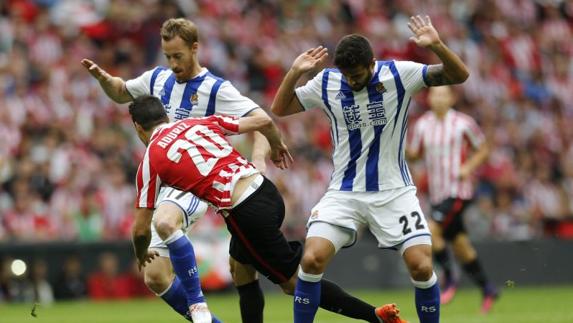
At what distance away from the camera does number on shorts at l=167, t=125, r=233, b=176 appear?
796 cm

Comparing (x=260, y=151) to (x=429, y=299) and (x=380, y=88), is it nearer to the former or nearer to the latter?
(x=380, y=88)

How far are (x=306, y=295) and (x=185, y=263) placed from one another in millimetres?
863

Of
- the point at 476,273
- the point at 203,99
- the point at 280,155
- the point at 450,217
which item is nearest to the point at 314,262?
the point at 280,155

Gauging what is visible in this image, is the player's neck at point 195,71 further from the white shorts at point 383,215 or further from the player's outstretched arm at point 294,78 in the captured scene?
the white shorts at point 383,215

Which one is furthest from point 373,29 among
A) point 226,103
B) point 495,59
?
point 226,103

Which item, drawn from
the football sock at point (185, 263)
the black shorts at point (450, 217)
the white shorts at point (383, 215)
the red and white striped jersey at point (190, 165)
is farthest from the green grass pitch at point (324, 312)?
the red and white striped jersey at point (190, 165)

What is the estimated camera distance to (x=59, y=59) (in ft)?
62.3

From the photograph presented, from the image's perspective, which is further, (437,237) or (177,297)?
(437,237)

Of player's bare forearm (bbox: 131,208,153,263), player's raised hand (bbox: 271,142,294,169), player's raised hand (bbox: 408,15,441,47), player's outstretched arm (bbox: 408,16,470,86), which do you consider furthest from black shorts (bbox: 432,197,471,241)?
player's bare forearm (bbox: 131,208,153,263)

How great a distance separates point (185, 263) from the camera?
26.8ft

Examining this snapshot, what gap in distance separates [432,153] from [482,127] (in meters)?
7.20

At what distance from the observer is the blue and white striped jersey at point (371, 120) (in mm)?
8250

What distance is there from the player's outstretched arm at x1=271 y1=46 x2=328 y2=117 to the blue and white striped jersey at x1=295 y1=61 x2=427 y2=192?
0.10 m

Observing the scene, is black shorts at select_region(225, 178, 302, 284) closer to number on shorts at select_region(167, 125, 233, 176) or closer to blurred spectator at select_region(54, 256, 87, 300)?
number on shorts at select_region(167, 125, 233, 176)
